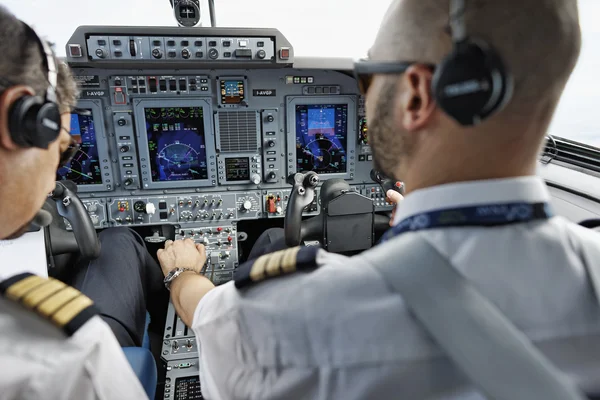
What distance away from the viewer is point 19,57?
2.42 feet

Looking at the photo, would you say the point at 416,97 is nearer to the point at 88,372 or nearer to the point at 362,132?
the point at 88,372

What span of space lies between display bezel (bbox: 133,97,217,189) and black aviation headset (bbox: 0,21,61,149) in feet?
6.48

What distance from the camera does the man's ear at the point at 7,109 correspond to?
72 centimetres

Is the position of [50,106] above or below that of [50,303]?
above

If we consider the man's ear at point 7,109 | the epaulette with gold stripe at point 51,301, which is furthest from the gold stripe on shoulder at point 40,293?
the man's ear at point 7,109

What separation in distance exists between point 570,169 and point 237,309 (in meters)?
2.76

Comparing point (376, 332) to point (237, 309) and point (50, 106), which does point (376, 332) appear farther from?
point (50, 106)

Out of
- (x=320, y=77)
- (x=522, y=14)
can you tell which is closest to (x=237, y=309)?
(x=522, y=14)

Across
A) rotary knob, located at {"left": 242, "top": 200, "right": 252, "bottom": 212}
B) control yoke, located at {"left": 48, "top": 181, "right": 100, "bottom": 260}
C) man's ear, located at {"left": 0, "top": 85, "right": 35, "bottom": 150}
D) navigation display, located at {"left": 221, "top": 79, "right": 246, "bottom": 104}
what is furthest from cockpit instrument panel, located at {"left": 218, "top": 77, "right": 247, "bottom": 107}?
man's ear, located at {"left": 0, "top": 85, "right": 35, "bottom": 150}

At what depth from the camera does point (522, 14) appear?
26.4 inches

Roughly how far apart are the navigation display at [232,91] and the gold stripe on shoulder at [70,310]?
Result: 2205 millimetres

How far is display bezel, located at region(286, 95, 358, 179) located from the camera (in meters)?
2.92

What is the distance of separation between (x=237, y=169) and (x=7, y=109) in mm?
2255

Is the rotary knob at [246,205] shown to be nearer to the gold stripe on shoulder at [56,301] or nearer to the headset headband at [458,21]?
the gold stripe on shoulder at [56,301]
